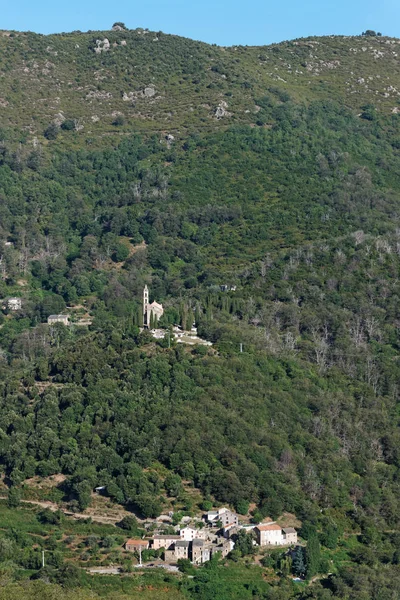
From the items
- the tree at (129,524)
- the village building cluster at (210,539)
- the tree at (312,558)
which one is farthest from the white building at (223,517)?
the tree at (312,558)

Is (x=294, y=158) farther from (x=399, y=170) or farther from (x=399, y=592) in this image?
(x=399, y=592)

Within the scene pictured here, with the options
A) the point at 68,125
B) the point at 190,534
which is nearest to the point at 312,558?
the point at 190,534

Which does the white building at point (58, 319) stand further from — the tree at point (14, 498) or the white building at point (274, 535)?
the white building at point (274, 535)

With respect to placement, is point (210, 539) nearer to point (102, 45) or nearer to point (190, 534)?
point (190, 534)

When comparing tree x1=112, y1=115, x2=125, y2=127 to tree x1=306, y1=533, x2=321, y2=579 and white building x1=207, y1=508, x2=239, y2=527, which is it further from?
tree x1=306, y1=533, x2=321, y2=579

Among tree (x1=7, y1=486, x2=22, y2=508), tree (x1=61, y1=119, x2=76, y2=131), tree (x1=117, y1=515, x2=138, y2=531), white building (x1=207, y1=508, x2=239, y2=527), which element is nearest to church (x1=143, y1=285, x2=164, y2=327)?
tree (x1=7, y1=486, x2=22, y2=508)

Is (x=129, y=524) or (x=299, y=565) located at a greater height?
(x=129, y=524)

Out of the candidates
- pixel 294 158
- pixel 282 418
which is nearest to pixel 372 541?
pixel 282 418
